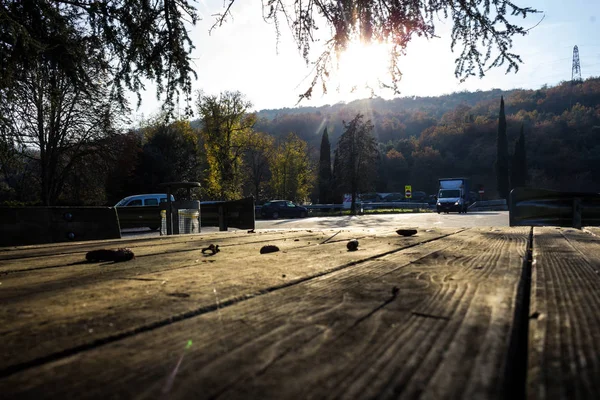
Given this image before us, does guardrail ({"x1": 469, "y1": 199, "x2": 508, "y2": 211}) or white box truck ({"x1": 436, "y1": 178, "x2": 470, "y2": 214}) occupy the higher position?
white box truck ({"x1": 436, "y1": 178, "x2": 470, "y2": 214})

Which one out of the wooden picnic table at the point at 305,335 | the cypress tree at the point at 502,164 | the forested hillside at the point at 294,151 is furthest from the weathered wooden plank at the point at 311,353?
the cypress tree at the point at 502,164

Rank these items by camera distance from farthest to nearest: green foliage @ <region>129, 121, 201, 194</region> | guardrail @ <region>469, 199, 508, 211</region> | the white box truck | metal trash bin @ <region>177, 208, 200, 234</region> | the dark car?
guardrail @ <region>469, 199, 508, 211</region> → the dark car → the white box truck → green foliage @ <region>129, 121, 201, 194</region> → metal trash bin @ <region>177, 208, 200, 234</region>

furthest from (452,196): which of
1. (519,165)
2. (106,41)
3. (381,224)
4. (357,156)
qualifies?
(519,165)

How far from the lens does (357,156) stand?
45.1 metres

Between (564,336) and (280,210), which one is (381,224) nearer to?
(280,210)

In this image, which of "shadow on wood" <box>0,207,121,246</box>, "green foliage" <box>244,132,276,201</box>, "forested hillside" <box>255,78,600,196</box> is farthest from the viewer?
"forested hillside" <box>255,78,600,196</box>

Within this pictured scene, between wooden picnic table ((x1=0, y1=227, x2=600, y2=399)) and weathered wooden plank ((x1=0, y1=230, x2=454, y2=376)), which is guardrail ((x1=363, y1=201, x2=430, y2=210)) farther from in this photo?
wooden picnic table ((x1=0, y1=227, x2=600, y2=399))

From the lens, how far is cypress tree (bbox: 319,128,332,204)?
5434 cm

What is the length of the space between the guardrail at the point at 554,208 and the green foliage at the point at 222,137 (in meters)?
34.8

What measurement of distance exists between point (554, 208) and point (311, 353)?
21.3 ft

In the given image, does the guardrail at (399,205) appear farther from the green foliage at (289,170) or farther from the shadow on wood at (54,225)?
the shadow on wood at (54,225)

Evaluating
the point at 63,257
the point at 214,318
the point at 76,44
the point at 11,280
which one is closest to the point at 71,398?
the point at 214,318

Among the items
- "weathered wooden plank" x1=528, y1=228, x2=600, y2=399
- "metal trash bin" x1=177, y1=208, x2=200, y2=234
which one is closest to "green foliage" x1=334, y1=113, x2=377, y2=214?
"metal trash bin" x1=177, y1=208, x2=200, y2=234

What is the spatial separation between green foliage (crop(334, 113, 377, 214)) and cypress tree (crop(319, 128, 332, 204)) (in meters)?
6.92
